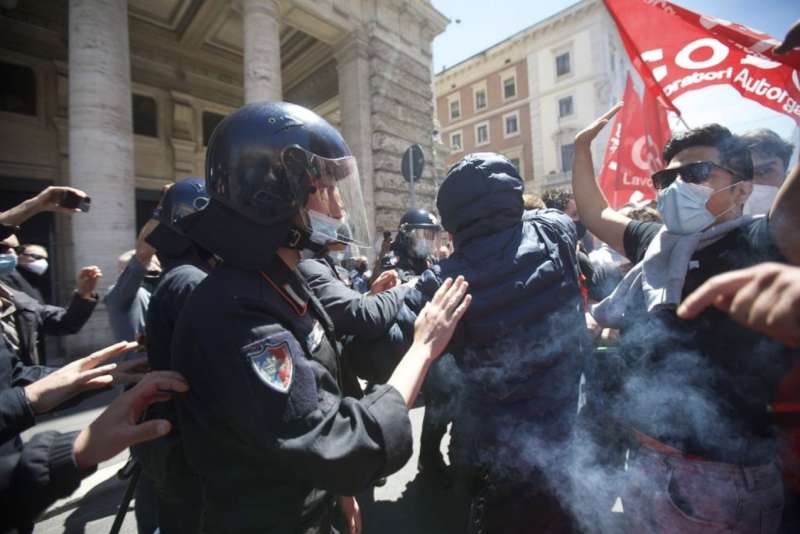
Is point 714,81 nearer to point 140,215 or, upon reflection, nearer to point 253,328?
point 253,328

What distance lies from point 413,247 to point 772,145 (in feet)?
10.1

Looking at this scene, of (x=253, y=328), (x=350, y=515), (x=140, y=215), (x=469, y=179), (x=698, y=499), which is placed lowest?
(x=350, y=515)

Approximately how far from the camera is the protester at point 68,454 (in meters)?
0.96

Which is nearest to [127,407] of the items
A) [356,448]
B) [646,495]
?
[356,448]

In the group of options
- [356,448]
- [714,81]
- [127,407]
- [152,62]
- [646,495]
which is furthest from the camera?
[152,62]

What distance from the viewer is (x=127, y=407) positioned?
3.51 feet

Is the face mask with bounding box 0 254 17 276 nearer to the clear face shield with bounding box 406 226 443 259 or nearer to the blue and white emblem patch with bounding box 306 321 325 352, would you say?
the blue and white emblem patch with bounding box 306 321 325 352

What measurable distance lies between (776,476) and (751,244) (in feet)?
2.39

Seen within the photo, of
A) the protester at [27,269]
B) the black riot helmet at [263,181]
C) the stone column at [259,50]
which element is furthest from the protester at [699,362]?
the stone column at [259,50]

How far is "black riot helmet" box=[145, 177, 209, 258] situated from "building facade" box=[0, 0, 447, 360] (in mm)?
5502

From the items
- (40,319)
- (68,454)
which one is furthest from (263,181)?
(40,319)

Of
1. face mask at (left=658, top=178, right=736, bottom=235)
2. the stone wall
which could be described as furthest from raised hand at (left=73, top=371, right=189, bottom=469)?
the stone wall

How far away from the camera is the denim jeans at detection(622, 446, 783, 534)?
3.86ft

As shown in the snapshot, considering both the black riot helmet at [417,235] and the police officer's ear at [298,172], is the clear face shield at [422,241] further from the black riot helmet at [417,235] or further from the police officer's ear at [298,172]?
the police officer's ear at [298,172]
